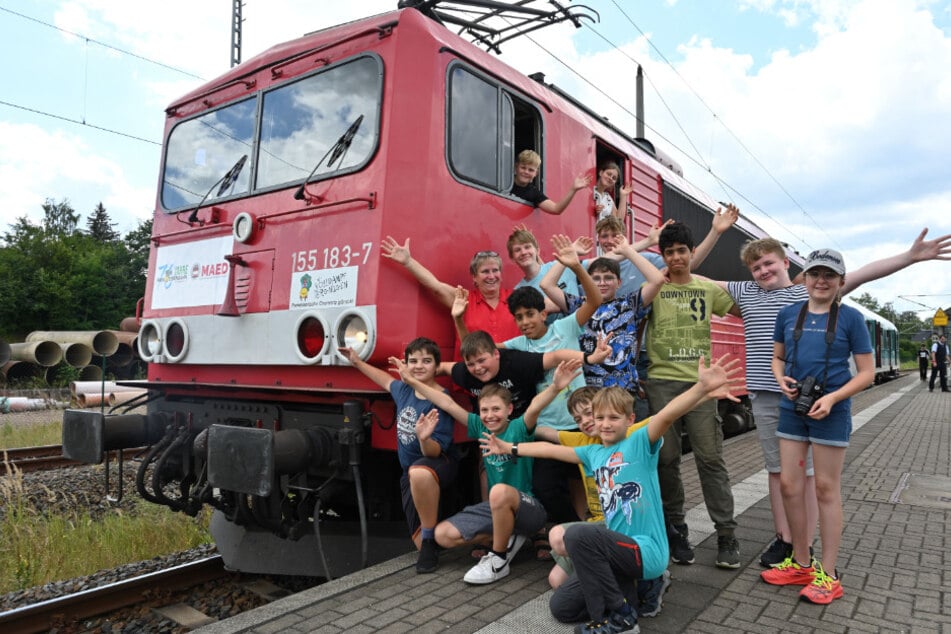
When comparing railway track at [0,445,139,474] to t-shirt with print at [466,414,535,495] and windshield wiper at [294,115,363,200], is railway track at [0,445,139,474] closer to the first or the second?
windshield wiper at [294,115,363,200]

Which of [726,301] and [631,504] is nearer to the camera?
[631,504]

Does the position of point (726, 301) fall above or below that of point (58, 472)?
above

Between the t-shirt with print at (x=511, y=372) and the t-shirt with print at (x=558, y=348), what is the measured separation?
3.9 inches

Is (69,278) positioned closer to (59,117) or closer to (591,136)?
(59,117)

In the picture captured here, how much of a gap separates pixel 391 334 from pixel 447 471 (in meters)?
0.83

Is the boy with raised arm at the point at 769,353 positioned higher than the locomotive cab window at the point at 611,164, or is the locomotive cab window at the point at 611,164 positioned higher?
the locomotive cab window at the point at 611,164

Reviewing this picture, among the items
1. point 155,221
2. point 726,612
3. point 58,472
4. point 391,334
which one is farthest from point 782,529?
point 58,472

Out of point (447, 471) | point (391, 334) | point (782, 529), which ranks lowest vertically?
point (782, 529)

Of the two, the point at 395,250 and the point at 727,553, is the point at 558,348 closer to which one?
the point at 395,250

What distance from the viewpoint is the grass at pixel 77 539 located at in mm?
4883

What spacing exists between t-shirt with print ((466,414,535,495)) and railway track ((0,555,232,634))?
2.19 metres

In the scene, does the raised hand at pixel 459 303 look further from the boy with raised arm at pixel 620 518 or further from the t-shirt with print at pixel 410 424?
the boy with raised arm at pixel 620 518

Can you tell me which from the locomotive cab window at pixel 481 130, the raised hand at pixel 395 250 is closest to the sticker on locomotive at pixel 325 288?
the raised hand at pixel 395 250

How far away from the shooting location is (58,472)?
7.63 metres
